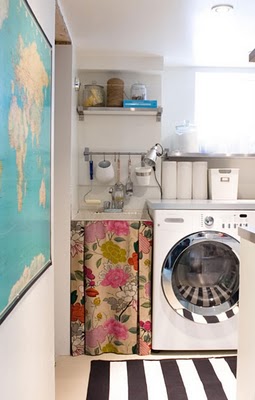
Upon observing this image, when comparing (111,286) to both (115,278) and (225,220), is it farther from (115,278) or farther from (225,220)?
(225,220)

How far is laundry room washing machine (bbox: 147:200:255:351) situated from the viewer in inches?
106

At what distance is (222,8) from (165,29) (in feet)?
1.61

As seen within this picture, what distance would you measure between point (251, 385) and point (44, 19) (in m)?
1.73

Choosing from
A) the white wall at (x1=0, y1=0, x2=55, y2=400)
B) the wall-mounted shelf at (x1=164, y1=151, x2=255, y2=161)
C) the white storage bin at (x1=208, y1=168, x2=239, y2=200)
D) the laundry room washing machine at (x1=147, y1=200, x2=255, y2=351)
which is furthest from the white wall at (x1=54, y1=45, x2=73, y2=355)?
the white storage bin at (x1=208, y1=168, x2=239, y2=200)

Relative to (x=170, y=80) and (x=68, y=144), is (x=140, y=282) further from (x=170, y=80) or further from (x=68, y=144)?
(x=170, y=80)

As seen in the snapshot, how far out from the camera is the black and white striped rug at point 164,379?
2264mm

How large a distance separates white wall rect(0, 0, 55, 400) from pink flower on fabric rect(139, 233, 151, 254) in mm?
1014

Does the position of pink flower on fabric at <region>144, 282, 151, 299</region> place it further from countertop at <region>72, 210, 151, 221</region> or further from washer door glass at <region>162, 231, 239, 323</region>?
countertop at <region>72, 210, 151, 221</region>

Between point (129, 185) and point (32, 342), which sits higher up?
point (129, 185)

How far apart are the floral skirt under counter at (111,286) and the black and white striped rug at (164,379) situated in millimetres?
169

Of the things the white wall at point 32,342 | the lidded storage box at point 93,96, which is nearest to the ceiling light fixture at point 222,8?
the white wall at point 32,342

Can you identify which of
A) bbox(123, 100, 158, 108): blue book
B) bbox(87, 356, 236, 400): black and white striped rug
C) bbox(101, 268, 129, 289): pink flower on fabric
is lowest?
bbox(87, 356, 236, 400): black and white striped rug

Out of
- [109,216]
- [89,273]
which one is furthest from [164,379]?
[109,216]

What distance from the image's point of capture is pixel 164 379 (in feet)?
7.97
